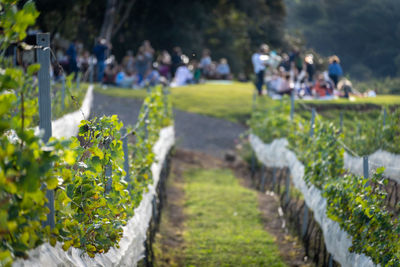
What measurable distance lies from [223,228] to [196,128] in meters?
10.1

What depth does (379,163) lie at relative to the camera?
→ 20.3 ft

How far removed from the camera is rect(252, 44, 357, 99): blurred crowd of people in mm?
19688

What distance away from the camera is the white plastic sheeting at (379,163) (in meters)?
5.96

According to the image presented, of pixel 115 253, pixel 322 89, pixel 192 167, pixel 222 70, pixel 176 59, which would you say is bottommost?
pixel 192 167

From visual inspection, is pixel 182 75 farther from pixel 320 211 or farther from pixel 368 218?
pixel 368 218

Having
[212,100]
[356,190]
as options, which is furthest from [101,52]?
[356,190]

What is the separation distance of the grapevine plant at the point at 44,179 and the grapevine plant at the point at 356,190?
77.5 inches

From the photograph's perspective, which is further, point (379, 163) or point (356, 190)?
point (379, 163)

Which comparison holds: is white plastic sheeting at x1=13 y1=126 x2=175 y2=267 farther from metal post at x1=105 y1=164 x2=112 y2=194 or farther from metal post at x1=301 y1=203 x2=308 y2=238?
metal post at x1=301 y1=203 x2=308 y2=238

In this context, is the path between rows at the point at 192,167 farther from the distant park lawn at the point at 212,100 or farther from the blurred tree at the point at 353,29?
the blurred tree at the point at 353,29

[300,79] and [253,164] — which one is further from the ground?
[300,79]

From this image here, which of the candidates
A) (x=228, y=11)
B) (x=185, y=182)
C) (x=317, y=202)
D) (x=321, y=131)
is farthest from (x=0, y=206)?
(x=228, y=11)

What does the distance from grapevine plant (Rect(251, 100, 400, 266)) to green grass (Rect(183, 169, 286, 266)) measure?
4.10ft

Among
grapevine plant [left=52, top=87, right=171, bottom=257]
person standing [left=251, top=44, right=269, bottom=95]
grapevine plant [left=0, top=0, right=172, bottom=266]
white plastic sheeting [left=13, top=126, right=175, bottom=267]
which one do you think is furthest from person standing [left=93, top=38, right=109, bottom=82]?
grapevine plant [left=52, top=87, right=171, bottom=257]
